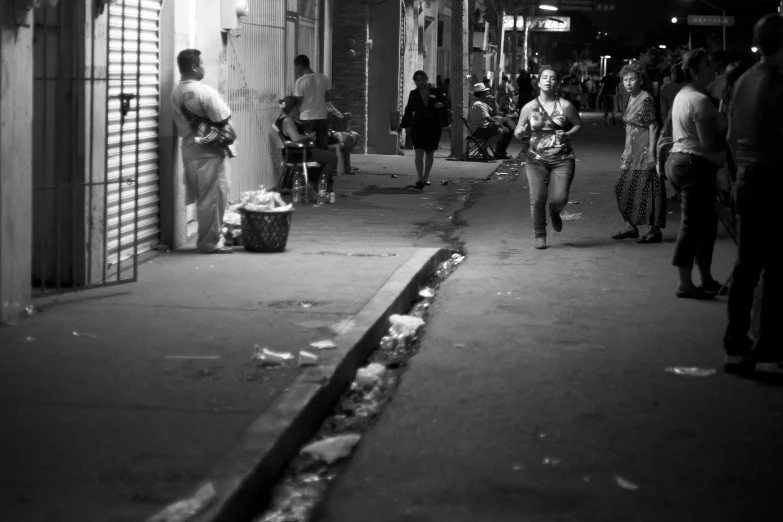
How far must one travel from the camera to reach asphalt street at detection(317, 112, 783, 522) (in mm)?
5273

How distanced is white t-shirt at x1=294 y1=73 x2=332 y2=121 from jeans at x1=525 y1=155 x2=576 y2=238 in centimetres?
544

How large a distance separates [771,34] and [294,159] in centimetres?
1029

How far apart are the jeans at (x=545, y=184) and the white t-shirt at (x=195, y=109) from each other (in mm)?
3284

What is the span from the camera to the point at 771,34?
724 centimetres

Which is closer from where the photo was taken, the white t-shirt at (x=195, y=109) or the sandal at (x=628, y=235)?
the white t-shirt at (x=195, y=109)

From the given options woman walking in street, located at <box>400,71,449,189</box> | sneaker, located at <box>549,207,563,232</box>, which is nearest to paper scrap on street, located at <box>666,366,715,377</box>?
sneaker, located at <box>549,207,563,232</box>

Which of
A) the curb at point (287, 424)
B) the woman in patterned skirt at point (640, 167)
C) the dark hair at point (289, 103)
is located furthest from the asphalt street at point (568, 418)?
the dark hair at point (289, 103)

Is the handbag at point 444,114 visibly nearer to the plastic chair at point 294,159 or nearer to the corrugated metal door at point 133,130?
the plastic chair at point 294,159

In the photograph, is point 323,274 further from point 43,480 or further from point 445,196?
point 445,196

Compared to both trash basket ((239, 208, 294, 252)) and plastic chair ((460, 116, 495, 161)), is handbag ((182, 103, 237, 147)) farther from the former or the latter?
plastic chair ((460, 116, 495, 161))

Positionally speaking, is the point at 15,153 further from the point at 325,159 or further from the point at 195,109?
the point at 325,159

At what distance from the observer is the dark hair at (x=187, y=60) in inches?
443

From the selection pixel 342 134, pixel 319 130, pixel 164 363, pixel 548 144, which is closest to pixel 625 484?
pixel 164 363

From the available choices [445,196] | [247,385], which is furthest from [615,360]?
[445,196]
